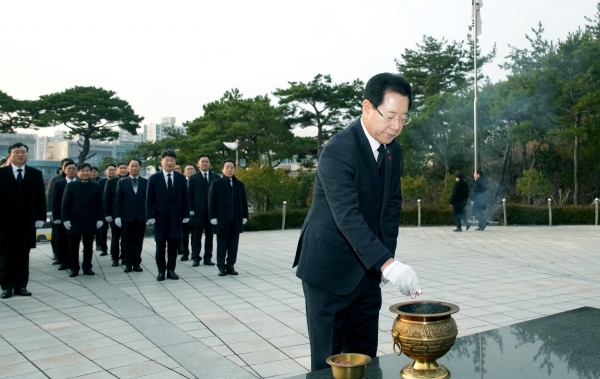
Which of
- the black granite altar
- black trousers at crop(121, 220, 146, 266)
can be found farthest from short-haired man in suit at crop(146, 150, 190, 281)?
the black granite altar

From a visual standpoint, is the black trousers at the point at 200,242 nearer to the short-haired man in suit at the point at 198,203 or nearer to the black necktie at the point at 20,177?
the short-haired man in suit at the point at 198,203

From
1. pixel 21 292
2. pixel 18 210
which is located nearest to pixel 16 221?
pixel 18 210

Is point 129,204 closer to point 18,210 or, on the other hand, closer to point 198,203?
point 198,203

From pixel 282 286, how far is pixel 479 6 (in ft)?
50.4

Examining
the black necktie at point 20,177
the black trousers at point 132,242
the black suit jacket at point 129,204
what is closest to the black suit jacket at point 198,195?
the black suit jacket at point 129,204

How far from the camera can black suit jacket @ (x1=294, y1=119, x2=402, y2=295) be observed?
235 cm

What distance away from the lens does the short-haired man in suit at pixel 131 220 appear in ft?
27.6

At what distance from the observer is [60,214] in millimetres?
8531

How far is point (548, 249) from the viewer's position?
10703mm

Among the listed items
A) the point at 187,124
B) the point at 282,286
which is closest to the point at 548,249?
the point at 282,286

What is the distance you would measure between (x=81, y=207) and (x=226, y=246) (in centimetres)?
216

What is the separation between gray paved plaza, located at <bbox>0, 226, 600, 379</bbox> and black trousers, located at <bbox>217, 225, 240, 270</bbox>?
0.24 m

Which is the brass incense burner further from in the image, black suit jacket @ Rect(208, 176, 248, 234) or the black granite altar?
black suit jacket @ Rect(208, 176, 248, 234)

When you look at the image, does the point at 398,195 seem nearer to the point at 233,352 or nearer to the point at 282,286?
the point at 233,352
